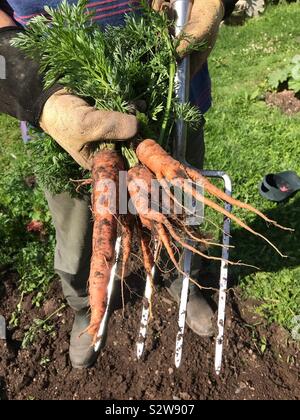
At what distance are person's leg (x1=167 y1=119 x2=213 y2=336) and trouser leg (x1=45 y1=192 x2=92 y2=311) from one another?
0.61m

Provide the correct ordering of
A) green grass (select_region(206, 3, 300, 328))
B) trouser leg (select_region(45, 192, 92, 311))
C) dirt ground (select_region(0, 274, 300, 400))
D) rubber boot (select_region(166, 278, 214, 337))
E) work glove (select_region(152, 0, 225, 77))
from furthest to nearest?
green grass (select_region(206, 3, 300, 328)) → rubber boot (select_region(166, 278, 214, 337)) → dirt ground (select_region(0, 274, 300, 400)) → trouser leg (select_region(45, 192, 92, 311)) → work glove (select_region(152, 0, 225, 77))

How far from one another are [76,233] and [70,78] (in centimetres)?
96

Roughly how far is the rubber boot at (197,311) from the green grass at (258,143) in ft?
1.09

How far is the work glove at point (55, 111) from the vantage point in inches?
66.1

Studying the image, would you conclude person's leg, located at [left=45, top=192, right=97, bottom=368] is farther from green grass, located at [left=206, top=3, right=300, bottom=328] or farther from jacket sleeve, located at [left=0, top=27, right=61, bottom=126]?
green grass, located at [left=206, top=3, right=300, bottom=328]

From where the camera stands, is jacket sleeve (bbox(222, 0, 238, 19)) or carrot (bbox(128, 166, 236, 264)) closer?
carrot (bbox(128, 166, 236, 264))

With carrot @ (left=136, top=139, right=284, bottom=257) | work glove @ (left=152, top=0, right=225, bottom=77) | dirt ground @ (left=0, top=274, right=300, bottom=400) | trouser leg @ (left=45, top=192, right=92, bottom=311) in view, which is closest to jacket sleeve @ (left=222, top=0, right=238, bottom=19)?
work glove @ (left=152, top=0, right=225, bottom=77)

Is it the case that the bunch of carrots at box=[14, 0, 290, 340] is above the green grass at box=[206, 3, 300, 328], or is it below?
above

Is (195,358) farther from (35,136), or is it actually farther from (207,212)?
(35,136)

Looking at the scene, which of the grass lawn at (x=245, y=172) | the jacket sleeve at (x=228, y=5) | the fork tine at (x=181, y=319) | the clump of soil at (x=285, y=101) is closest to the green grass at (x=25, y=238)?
the grass lawn at (x=245, y=172)

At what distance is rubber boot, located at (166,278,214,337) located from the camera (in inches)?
112

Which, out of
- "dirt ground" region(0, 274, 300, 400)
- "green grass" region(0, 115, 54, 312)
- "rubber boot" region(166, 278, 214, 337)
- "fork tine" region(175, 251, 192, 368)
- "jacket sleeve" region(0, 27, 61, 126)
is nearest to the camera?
"jacket sleeve" region(0, 27, 61, 126)

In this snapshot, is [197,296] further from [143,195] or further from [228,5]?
[228,5]

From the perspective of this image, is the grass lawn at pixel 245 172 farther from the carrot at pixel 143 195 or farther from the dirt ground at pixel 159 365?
the carrot at pixel 143 195
